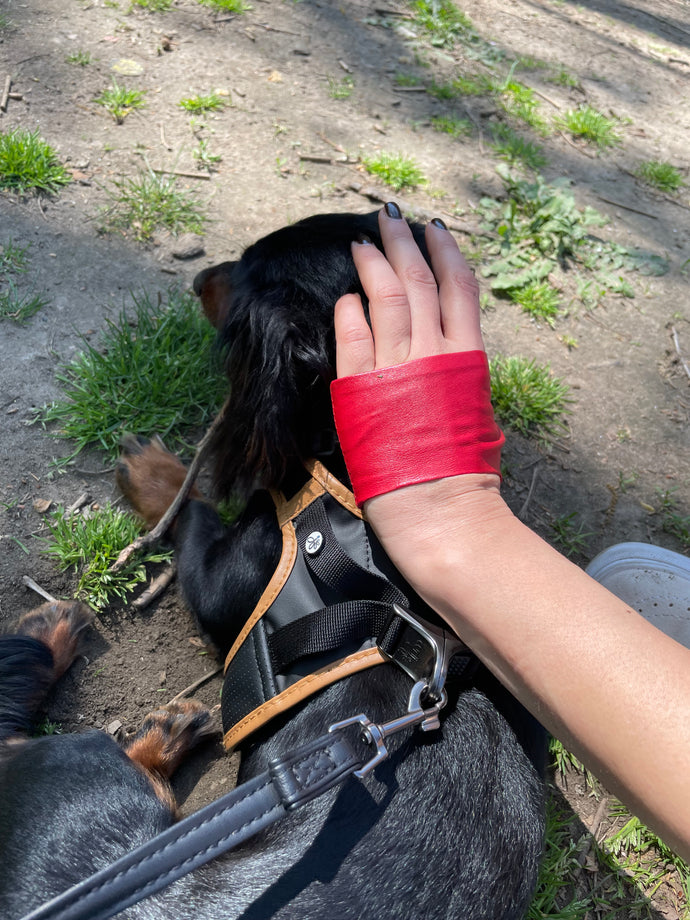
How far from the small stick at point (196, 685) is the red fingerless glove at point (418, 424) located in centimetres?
110

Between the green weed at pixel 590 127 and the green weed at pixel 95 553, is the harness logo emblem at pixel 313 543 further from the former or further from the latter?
the green weed at pixel 590 127

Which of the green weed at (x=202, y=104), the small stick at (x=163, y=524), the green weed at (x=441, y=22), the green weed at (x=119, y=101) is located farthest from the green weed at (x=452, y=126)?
the small stick at (x=163, y=524)

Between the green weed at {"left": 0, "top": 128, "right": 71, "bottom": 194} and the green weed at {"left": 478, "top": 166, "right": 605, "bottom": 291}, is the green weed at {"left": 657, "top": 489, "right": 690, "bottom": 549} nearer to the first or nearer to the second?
the green weed at {"left": 478, "top": 166, "right": 605, "bottom": 291}

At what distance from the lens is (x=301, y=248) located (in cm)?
185

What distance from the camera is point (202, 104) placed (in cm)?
368

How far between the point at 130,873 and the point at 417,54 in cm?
509

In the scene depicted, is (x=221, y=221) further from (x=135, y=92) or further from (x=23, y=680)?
(x=23, y=680)

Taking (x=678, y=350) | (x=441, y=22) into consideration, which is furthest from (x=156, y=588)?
(x=441, y=22)

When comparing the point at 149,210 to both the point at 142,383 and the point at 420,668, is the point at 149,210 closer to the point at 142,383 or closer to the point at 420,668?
the point at 142,383

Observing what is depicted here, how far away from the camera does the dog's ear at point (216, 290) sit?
203 centimetres

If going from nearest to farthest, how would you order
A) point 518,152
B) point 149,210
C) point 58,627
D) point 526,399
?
point 58,627
point 526,399
point 149,210
point 518,152

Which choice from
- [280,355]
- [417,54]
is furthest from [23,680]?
[417,54]

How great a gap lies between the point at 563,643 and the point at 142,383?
194 cm

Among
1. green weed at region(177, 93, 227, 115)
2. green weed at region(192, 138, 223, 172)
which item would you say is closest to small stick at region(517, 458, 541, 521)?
green weed at region(192, 138, 223, 172)
